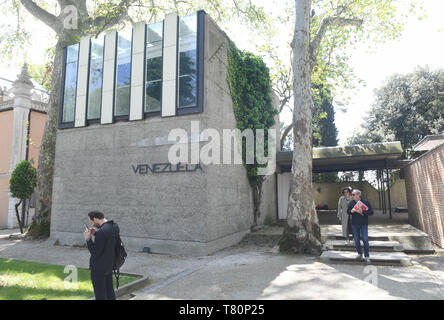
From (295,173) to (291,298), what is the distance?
195 inches

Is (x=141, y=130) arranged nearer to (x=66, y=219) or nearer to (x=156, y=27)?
(x=156, y=27)

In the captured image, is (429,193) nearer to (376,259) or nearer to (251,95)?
(376,259)

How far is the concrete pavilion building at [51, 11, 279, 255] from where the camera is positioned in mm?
9938

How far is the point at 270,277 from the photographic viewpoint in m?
6.60

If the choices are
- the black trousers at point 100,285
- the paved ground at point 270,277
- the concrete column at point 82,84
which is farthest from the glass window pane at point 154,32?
the black trousers at point 100,285

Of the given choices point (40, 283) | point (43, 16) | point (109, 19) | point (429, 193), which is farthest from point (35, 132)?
point (429, 193)

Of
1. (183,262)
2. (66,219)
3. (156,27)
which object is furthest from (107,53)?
(183,262)

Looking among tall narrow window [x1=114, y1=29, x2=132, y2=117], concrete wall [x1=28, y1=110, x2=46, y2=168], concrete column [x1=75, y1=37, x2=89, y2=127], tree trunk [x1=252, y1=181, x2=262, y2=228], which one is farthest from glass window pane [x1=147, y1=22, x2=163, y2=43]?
concrete wall [x1=28, y1=110, x2=46, y2=168]

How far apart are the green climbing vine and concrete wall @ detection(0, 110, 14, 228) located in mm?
16704

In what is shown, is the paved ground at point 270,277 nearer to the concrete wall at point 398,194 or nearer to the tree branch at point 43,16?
the tree branch at point 43,16

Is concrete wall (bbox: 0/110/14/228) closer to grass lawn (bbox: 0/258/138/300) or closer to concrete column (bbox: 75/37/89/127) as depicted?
concrete column (bbox: 75/37/89/127)

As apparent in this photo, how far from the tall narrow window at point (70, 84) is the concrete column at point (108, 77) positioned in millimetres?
Answer: 1890

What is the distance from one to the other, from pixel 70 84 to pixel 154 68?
4.69 metres

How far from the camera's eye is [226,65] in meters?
12.1
